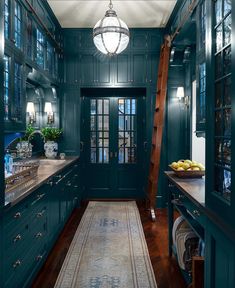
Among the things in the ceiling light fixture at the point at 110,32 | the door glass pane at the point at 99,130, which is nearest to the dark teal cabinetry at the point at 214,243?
the ceiling light fixture at the point at 110,32

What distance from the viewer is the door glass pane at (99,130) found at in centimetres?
654

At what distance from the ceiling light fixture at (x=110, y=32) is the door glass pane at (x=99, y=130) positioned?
2.53 metres

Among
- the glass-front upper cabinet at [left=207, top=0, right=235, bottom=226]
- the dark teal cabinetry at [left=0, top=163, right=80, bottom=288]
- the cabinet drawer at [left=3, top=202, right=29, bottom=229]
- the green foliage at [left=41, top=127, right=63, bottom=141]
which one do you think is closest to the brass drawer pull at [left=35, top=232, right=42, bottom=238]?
the dark teal cabinetry at [left=0, top=163, right=80, bottom=288]

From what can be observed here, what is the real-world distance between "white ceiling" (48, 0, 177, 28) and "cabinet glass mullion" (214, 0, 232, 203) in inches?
124

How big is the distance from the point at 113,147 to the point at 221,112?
15.7 feet

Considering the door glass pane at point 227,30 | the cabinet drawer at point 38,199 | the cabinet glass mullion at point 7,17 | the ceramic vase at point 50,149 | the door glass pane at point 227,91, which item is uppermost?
the cabinet glass mullion at point 7,17

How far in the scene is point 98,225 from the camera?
4.79m

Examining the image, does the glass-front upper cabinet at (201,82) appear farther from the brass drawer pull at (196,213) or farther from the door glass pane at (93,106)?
the door glass pane at (93,106)

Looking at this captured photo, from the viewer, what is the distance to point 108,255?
361cm

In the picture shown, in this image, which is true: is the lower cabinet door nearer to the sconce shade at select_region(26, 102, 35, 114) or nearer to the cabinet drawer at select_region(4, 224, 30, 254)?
the cabinet drawer at select_region(4, 224, 30, 254)

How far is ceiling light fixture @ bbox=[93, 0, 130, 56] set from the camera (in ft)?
12.7

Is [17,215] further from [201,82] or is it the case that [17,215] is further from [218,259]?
[201,82]

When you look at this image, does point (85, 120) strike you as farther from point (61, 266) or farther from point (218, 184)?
point (218, 184)

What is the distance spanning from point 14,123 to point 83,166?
3.33 meters
